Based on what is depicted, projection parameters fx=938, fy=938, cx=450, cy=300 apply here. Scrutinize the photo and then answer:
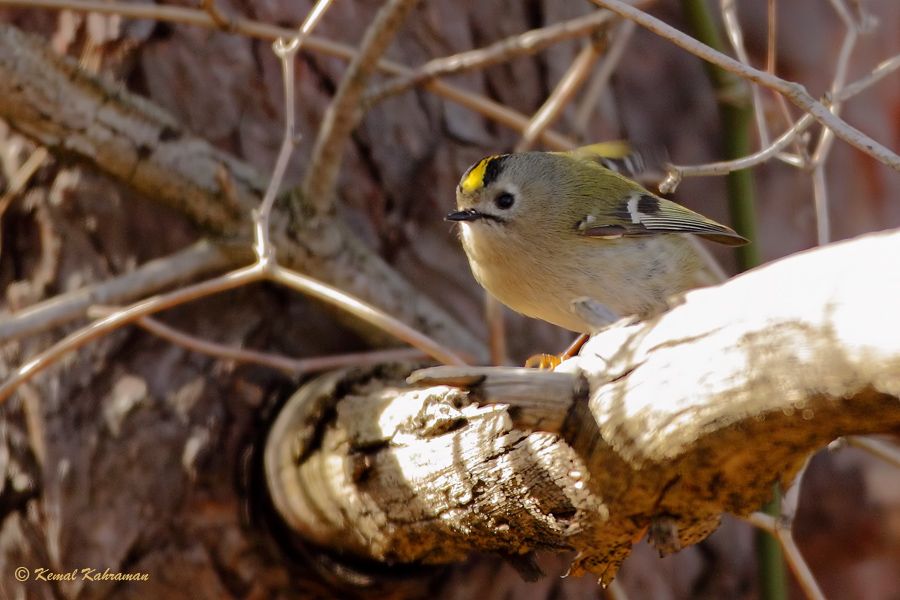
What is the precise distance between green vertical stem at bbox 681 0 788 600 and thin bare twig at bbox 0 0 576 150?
0.35m

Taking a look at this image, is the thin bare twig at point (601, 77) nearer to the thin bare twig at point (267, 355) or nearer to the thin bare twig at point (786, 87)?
the thin bare twig at point (267, 355)

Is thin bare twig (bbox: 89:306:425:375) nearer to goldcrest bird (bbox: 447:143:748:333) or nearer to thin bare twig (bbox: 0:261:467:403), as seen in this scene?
thin bare twig (bbox: 0:261:467:403)

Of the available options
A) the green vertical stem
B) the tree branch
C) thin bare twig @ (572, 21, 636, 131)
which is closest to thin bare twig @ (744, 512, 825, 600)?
the green vertical stem

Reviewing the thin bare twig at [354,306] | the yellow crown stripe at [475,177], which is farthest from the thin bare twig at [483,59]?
the thin bare twig at [354,306]

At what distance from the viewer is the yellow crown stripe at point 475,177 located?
1.65 m

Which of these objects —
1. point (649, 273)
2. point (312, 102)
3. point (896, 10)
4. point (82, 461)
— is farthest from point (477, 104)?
point (896, 10)

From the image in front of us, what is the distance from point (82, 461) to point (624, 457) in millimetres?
1021

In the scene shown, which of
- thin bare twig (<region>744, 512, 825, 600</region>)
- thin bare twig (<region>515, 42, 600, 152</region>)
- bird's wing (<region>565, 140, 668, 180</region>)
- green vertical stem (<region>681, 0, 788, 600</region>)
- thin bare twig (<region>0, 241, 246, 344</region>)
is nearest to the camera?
thin bare twig (<region>744, 512, 825, 600</region>)

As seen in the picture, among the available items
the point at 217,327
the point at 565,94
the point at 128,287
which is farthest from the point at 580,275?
the point at 128,287

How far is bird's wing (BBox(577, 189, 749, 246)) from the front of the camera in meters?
1.62

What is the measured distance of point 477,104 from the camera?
1792 millimetres

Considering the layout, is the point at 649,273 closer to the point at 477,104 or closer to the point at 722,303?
the point at 477,104

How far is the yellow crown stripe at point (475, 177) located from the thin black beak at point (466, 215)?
0.04m

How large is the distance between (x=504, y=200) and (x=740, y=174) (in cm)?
57
